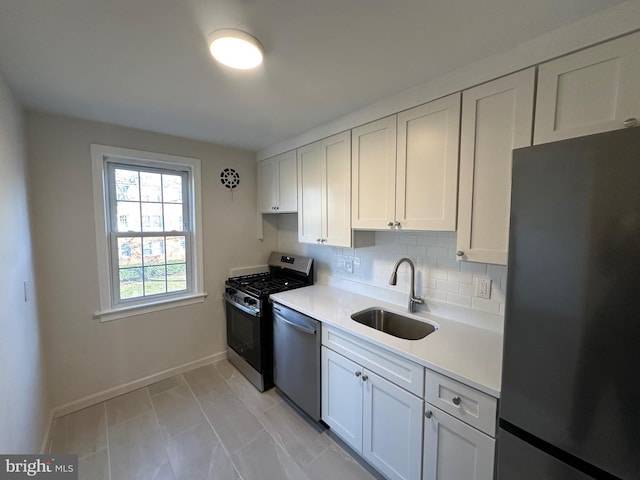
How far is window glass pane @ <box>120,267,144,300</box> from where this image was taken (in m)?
2.35

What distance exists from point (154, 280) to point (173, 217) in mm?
634

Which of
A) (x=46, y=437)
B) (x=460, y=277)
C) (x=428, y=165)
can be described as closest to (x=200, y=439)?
(x=46, y=437)

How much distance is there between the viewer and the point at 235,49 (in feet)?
3.81

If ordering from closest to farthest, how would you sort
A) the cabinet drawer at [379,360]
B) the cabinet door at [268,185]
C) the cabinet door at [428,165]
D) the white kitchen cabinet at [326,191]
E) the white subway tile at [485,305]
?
the cabinet drawer at [379,360], the cabinet door at [428,165], the white subway tile at [485,305], the white kitchen cabinet at [326,191], the cabinet door at [268,185]

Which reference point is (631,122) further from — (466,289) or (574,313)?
(466,289)

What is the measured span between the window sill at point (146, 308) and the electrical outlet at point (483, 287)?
247 centimetres

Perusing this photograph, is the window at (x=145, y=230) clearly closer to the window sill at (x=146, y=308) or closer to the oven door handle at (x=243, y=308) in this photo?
the window sill at (x=146, y=308)

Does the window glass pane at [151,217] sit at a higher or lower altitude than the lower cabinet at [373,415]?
higher

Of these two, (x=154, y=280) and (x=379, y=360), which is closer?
(x=379, y=360)

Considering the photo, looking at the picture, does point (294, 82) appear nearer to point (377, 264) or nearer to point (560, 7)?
point (560, 7)

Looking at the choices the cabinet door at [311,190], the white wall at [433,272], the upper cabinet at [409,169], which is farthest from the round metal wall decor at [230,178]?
the upper cabinet at [409,169]

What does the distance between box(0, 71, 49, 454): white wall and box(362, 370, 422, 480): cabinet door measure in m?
1.70

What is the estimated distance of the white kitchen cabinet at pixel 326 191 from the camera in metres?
2.01

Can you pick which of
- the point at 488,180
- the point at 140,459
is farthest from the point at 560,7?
the point at 140,459
